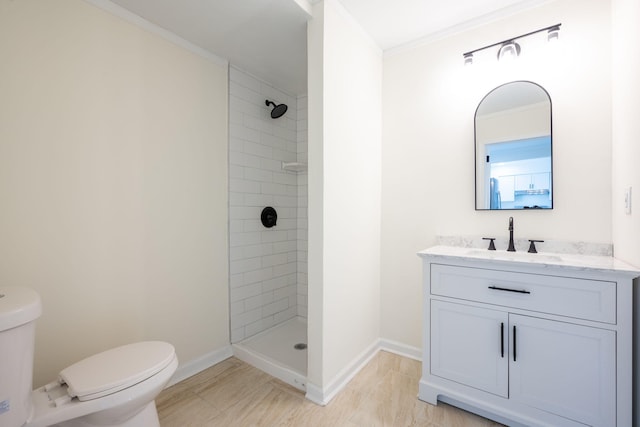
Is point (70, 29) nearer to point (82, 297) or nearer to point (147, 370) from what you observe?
point (82, 297)

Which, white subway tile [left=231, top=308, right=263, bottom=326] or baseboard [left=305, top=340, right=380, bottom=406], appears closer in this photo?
baseboard [left=305, top=340, right=380, bottom=406]

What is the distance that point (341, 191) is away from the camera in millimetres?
1912

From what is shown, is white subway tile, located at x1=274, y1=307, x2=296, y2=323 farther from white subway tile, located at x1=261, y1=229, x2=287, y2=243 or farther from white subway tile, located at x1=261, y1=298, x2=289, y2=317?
white subway tile, located at x1=261, y1=229, x2=287, y2=243

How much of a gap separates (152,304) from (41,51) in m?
1.52

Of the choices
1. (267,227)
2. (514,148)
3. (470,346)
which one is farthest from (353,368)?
(514,148)

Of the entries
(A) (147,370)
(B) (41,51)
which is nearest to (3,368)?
(A) (147,370)

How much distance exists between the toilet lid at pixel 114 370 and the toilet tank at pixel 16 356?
15 cm

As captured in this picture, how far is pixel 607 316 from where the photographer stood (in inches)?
49.9

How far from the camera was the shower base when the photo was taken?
6.42ft

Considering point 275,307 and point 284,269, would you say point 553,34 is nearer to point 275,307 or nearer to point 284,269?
point 284,269

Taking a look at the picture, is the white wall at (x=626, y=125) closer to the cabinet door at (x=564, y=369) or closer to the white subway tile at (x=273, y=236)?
the cabinet door at (x=564, y=369)

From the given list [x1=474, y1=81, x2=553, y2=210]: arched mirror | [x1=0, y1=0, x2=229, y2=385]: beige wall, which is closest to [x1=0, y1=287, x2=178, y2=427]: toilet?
[x1=0, y1=0, x2=229, y2=385]: beige wall

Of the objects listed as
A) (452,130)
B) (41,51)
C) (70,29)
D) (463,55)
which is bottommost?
(452,130)

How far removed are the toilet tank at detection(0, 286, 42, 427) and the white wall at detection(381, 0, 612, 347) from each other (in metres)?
2.13
